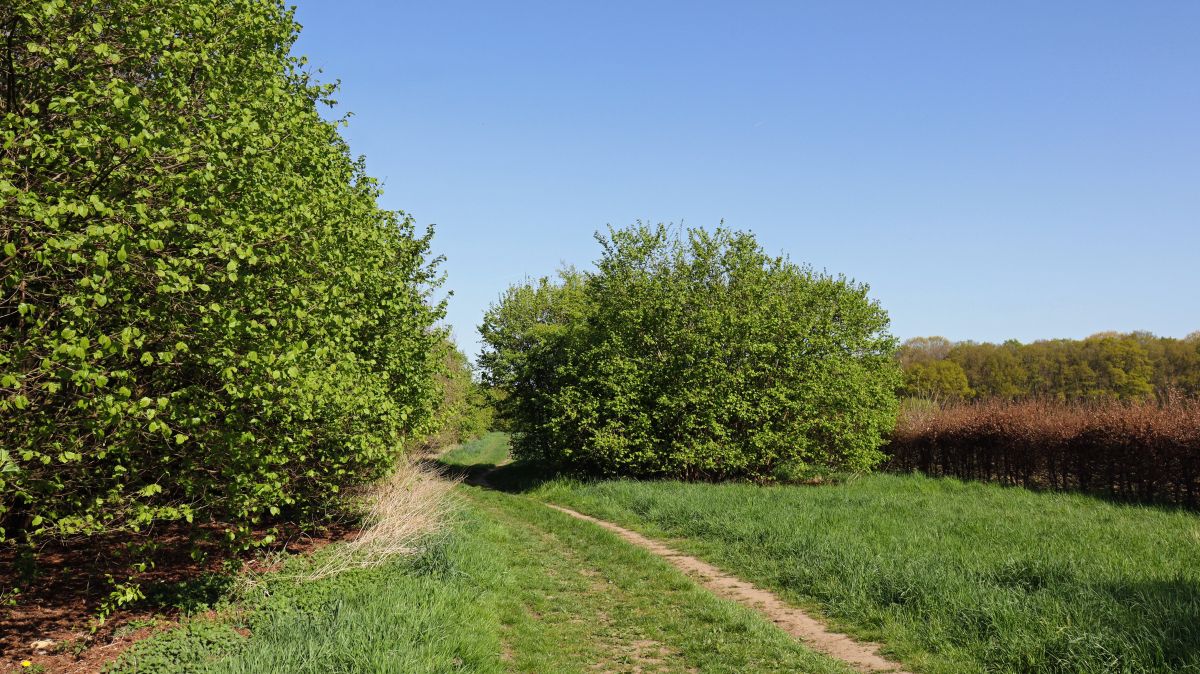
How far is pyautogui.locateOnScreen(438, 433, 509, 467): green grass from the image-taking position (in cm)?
4759

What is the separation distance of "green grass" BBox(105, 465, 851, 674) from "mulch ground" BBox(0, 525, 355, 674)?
624mm

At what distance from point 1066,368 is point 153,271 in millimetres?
96155

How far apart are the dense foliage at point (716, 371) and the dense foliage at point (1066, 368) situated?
49.7 meters

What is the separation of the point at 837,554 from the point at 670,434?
1575cm

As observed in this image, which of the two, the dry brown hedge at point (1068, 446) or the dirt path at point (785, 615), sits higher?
the dry brown hedge at point (1068, 446)

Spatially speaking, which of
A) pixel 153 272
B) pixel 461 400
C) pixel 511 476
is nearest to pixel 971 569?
pixel 153 272

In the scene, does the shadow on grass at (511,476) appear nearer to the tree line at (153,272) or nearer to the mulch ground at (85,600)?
the mulch ground at (85,600)

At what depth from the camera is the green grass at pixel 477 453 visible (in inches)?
1874

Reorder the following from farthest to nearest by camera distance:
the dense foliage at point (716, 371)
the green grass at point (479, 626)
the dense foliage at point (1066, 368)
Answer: the dense foliage at point (1066, 368) < the dense foliage at point (716, 371) < the green grass at point (479, 626)

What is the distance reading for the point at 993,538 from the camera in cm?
1215

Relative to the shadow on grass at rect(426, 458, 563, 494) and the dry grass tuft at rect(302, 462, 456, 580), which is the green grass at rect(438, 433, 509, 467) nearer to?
the shadow on grass at rect(426, 458, 563, 494)

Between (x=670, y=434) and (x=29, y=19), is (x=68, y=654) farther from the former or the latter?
(x=670, y=434)

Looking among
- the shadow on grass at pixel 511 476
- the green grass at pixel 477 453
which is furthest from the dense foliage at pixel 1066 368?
the shadow on grass at pixel 511 476

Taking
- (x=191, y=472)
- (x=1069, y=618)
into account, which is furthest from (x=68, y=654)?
(x=1069, y=618)
